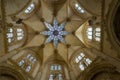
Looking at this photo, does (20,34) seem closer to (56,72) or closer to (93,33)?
(56,72)

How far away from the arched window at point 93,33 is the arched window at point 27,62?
7805 mm

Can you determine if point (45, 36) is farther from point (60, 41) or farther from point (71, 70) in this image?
point (71, 70)

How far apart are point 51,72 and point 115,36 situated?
12.0m

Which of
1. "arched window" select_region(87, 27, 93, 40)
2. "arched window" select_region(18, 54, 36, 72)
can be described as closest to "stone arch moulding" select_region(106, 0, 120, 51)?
"arched window" select_region(87, 27, 93, 40)

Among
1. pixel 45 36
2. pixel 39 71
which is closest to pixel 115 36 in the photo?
pixel 39 71

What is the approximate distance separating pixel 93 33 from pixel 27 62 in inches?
342

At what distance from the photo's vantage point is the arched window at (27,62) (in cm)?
2772

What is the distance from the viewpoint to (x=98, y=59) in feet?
84.6

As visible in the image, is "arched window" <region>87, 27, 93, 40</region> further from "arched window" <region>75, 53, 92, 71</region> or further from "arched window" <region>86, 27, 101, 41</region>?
"arched window" <region>75, 53, 92, 71</region>

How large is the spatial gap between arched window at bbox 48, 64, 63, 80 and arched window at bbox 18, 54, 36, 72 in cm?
291

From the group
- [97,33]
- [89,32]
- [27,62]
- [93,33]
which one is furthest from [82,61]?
[27,62]

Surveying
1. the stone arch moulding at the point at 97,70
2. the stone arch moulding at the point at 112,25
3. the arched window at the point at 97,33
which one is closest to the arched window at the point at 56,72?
the stone arch moulding at the point at 97,70

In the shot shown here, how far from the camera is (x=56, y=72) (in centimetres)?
3150

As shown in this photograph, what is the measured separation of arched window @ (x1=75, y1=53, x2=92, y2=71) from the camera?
2860cm
